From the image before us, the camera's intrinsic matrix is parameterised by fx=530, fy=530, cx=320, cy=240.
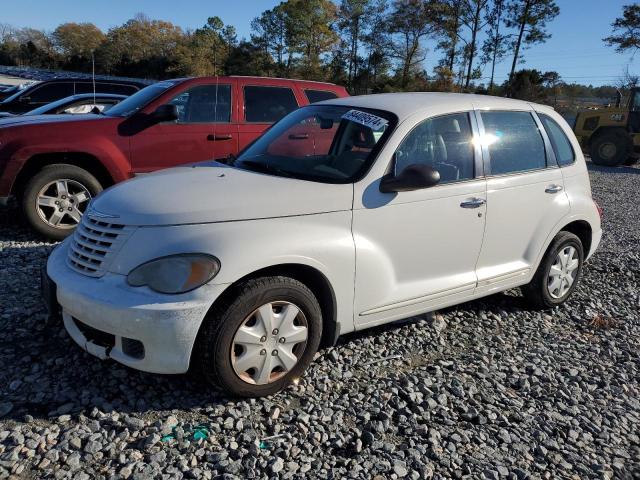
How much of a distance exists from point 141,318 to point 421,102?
246cm

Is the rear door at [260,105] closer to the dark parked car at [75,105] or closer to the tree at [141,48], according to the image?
the dark parked car at [75,105]

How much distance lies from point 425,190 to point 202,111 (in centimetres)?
369

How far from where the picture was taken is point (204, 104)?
250 inches

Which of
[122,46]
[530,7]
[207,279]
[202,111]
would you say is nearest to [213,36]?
[122,46]

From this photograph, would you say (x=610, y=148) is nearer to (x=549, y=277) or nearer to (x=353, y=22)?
(x=549, y=277)

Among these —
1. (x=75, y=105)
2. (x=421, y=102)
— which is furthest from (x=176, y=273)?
(x=75, y=105)

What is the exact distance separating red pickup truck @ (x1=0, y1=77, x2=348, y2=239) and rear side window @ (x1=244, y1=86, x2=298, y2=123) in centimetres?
1

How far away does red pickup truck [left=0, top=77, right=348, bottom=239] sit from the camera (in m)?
5.50

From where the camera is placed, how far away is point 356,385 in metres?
3.30

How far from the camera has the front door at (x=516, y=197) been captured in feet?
13.1

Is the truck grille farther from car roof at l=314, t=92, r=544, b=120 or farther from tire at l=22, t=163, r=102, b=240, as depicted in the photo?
tire at l=22, t=163, r=102, b=240

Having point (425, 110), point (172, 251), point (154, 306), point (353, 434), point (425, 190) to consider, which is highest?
point (425, 110)

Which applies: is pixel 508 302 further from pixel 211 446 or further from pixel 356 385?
pixel 211 446

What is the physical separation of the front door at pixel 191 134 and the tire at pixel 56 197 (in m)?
0.58
